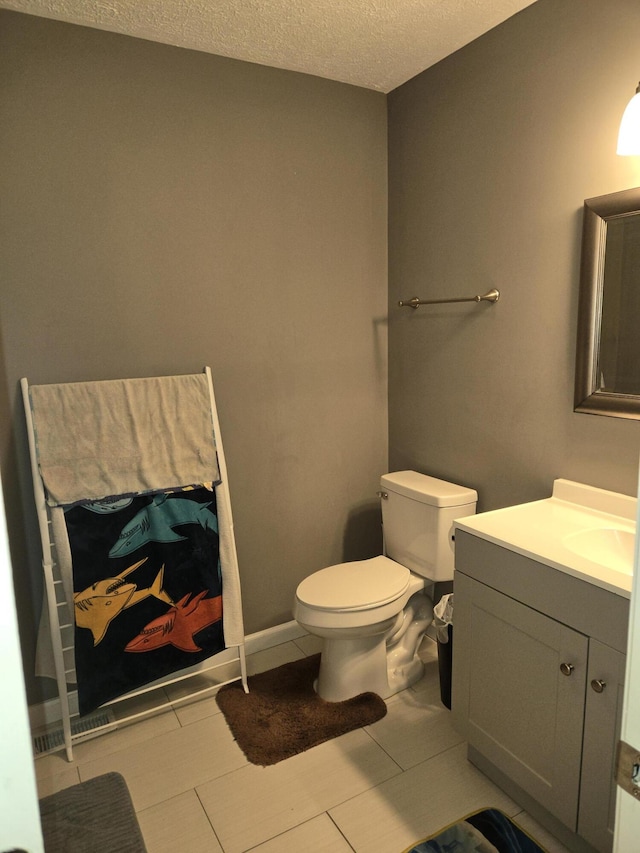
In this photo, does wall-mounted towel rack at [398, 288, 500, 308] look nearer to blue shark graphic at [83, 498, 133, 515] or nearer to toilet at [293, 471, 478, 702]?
toilet at [293, 471, 478, 702]

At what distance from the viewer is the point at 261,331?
2.49m

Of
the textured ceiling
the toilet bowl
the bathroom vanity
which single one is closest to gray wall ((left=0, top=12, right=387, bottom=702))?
the textured ceiling

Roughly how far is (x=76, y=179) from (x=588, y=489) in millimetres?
2053

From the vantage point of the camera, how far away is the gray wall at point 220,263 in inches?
79.6

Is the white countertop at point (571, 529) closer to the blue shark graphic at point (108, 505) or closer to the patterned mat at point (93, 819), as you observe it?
the blue shark graphic at point (108, 505)

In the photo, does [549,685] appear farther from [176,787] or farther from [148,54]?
[148,54]

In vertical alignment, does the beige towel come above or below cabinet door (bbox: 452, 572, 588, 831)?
above

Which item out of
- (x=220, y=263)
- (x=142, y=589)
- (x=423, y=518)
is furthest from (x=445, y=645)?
(x=220, y=263)

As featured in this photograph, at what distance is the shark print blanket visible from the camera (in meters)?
2.04

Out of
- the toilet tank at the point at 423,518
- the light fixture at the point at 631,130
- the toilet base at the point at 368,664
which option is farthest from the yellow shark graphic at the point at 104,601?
the light fixture at the point at 631,130

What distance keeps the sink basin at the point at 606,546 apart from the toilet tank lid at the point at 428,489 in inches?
24.4

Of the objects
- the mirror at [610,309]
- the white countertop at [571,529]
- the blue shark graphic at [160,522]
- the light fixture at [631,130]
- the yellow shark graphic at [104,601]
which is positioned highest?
the light fixture at [631,130]

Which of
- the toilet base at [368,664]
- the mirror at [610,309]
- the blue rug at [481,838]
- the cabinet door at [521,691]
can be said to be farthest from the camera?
the toilet base at [368,664]

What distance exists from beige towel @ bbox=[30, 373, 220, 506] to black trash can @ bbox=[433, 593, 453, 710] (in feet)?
3.32
